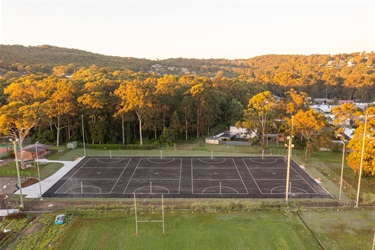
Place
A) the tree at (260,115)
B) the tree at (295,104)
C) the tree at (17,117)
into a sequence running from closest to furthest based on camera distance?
the tree at (17,117), the tree at (260,115), the tree at (295,104)

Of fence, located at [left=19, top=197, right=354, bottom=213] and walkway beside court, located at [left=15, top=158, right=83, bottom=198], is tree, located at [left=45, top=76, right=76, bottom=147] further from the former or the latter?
fence, located at [left=19, top=197, right=354, bottom=213]

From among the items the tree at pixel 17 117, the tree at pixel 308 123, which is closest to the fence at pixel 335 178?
the tree at pixel 308 123

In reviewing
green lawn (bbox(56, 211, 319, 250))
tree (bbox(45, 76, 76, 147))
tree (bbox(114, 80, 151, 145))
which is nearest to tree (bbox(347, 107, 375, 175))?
green lawn (bbox(56, 211, 319, 250))

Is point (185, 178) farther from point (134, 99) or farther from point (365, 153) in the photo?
point (365, 153)

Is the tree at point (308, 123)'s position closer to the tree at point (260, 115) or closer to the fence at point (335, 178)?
the fence at point (335, 178)

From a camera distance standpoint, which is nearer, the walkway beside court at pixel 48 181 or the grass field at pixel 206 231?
the grass field at pixel 206 231

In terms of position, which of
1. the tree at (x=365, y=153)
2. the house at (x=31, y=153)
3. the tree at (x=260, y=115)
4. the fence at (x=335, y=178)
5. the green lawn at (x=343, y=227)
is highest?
the tree at (x=260, y=115)
